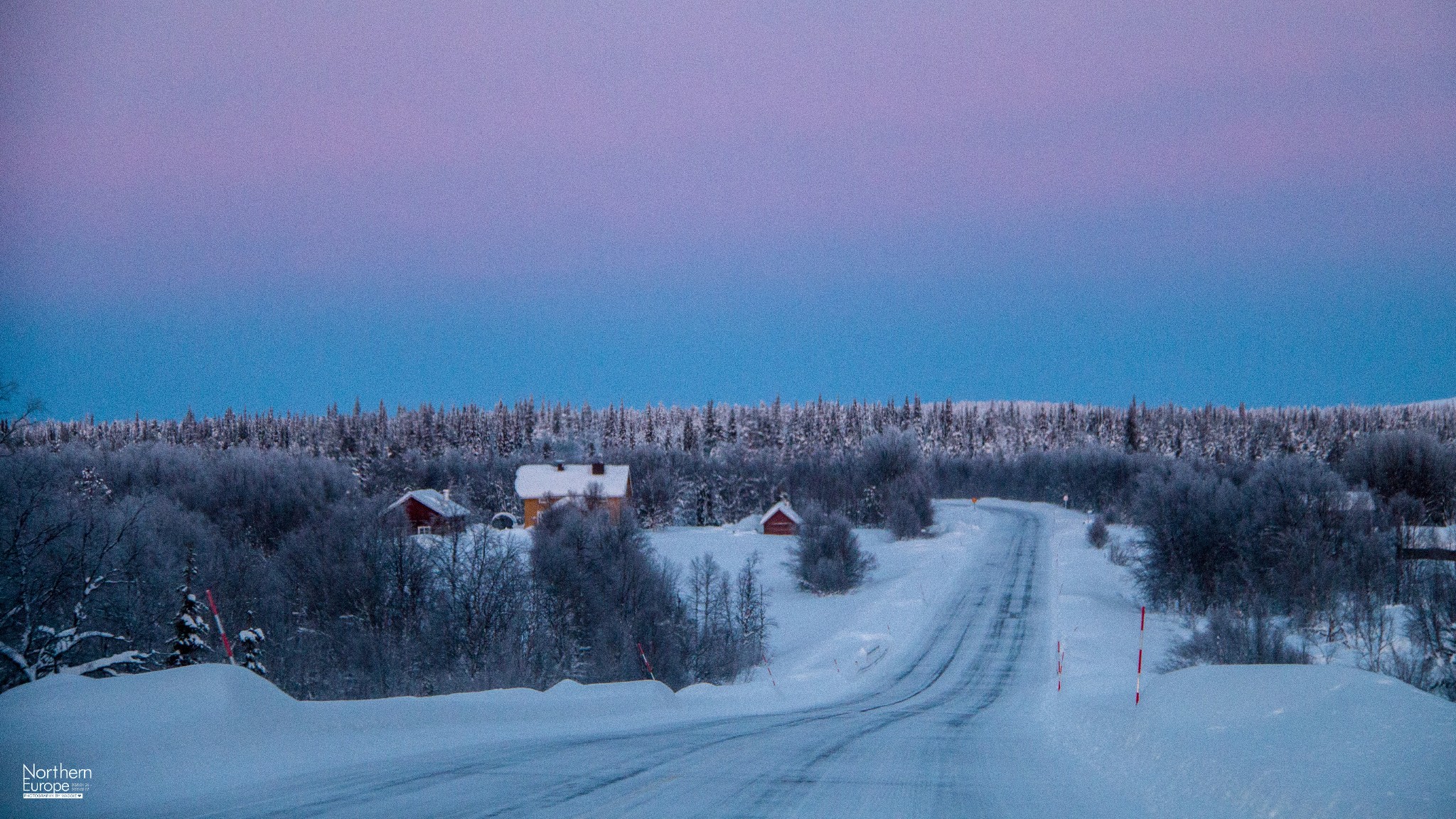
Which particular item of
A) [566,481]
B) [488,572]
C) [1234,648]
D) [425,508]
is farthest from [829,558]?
[1234,648]

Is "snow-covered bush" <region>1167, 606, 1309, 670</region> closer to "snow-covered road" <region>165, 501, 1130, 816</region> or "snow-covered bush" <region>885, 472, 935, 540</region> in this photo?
"snow-covered road" <region>165, 501, 1130, 816</region>

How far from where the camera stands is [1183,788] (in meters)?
7.90

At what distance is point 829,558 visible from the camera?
58.1m

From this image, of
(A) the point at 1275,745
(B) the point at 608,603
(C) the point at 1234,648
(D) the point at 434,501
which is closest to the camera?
(A) the point at 1275,745

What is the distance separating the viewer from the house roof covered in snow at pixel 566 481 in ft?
241

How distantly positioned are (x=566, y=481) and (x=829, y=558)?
2723 centimetres

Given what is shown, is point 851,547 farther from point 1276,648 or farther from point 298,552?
point 1276,648

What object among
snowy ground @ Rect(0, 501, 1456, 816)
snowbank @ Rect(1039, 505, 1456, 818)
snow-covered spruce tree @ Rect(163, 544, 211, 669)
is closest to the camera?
snowbank @ Rect(1039, 505, 1456, 818)

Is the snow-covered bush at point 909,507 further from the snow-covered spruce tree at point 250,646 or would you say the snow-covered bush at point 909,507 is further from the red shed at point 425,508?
the snow-covered spruce tree at point 250,646

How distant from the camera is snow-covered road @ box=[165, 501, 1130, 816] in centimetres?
691

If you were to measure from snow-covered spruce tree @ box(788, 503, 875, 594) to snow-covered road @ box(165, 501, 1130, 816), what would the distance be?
40.9 metres

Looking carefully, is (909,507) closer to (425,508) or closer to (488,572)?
(425,508)

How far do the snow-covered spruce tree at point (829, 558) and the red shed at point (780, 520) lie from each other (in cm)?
1755

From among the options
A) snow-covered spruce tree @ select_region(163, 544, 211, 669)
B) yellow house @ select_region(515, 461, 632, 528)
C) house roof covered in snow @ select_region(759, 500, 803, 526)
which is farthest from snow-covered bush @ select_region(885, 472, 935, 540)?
snow-covered spruce tree @ select_region(163, 544, 211, 669)
